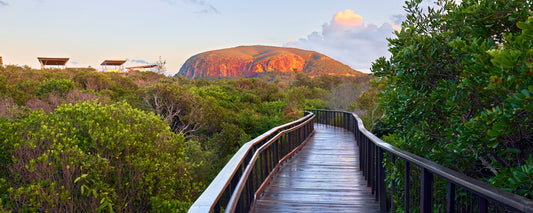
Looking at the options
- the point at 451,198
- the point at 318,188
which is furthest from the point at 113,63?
the point at 451,198

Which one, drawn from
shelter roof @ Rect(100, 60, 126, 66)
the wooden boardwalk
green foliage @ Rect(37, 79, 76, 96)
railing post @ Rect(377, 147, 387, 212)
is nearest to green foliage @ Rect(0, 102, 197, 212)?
the wooden boardwalk

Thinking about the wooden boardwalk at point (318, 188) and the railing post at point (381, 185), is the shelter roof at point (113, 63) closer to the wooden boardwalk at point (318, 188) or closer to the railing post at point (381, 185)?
the wooden boardwalk at point (318, 188)

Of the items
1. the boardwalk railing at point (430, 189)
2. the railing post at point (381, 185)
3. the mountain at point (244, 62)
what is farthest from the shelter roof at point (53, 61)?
the railing post at point (381, 185)

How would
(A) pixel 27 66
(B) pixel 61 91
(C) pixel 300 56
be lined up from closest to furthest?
(B) pixel 61 91
(A) pixel 27 66
(C) pixel 300 56

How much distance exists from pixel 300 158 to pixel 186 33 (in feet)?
117

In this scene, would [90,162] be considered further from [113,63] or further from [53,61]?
[113,63]

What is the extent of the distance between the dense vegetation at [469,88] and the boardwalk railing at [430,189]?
25 cm

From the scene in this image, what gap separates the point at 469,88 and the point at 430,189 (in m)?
0.93

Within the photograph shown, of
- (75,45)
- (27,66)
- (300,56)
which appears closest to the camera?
(27,66)

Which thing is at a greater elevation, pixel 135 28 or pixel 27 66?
pixel 135 28

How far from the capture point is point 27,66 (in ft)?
112

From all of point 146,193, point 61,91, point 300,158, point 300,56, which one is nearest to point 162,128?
point 146,193

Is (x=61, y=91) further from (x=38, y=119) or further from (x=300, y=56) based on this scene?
(x=300, y=56)

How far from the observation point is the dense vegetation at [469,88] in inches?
72.8
